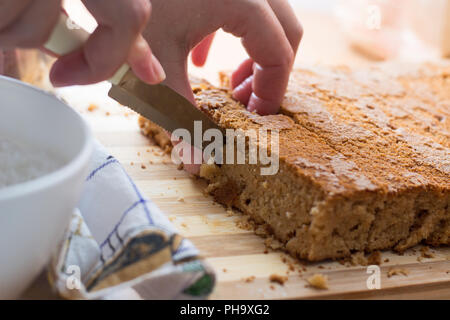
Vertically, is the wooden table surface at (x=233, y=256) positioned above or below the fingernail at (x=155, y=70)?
below

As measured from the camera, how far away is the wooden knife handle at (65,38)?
985mm

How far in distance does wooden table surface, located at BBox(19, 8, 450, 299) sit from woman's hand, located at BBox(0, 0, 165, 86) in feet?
1.47

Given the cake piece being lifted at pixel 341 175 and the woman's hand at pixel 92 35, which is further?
the cake piece being lifted at pixel 341 175

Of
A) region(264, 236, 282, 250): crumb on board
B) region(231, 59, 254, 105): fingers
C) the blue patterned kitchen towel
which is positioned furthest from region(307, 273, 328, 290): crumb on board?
region(231, 59, 254, 105): fingers

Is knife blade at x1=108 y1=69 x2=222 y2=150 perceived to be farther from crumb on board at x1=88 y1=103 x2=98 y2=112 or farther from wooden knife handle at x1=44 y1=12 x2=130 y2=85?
crumb on board at x1=88 y1=103 x2=98 y2=112

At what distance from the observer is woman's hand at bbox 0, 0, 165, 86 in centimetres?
92

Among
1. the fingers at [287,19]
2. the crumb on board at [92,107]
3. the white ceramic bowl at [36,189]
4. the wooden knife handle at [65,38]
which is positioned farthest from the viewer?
the crumb on board at [92,107]

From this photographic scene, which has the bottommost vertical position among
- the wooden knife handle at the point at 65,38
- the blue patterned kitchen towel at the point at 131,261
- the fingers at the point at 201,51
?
the blue patterned kitchen towel at the point at 131,261

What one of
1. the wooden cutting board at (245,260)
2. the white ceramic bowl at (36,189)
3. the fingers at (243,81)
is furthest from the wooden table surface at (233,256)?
the fingers at (243,81)

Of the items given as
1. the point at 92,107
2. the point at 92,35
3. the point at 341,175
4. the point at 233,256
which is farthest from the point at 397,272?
the point at 92,107

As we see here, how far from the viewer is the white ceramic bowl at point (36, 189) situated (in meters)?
0.88

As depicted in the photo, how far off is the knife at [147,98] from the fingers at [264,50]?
0.22 m

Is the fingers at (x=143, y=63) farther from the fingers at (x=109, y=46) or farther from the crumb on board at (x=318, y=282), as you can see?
the crumb on board at (x=318, y=282)

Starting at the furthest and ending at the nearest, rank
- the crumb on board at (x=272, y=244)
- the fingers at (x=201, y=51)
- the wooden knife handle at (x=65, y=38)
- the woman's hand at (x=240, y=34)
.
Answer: the fingers at (x=201, y=51), the woman's hand at (x=240, y=34), the crumb on board at (x=272, y=244), the wooden knife handle at (x=65, y=38)
